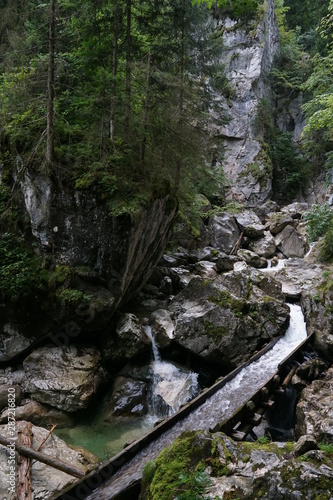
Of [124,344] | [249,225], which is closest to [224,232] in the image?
[249,225]

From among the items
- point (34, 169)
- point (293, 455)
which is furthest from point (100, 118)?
point (293, 455)

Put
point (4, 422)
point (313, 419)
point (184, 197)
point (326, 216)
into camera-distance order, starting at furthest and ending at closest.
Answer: point (326, 216)
point (184, 197)
point (4, 422)
point (313, 419)

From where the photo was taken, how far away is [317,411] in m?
6.88

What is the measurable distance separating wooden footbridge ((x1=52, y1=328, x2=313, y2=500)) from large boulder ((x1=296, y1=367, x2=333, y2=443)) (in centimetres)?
76

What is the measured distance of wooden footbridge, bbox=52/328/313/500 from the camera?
5113 mm

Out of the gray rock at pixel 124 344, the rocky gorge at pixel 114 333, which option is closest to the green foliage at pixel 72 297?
the rocky gorge at pixel 114 333

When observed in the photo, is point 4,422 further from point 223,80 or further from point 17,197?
point 223,80

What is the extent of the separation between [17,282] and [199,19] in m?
11.9

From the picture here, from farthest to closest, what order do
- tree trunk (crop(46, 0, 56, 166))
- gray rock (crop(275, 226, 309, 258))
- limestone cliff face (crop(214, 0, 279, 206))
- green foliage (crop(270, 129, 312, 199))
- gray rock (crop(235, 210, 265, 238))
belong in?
1. green foliage (crop(270, 129, 312, 199))
2. limestone cliff face (crop(214, 0, 279, 206))
3. gray rock (crop(235, 210, 265, 238))
4. gray rock (crop(275, 226, 309, 258))
5. tree trunk (crop(46, 0, 56, 166))

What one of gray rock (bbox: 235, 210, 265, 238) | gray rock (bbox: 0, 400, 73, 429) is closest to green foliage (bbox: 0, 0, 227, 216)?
gray rock (bbox: 0, 400, 73, 429)

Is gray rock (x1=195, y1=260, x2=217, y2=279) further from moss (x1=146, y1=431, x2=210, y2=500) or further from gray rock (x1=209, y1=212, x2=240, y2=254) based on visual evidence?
moss (x1=146, y1=431, x2=210, y2=500)

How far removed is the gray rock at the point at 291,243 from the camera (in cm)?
1941

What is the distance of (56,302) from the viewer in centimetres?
941

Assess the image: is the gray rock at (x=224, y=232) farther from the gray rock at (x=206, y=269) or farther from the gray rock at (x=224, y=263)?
the gray rock at (x=206, y=269)
